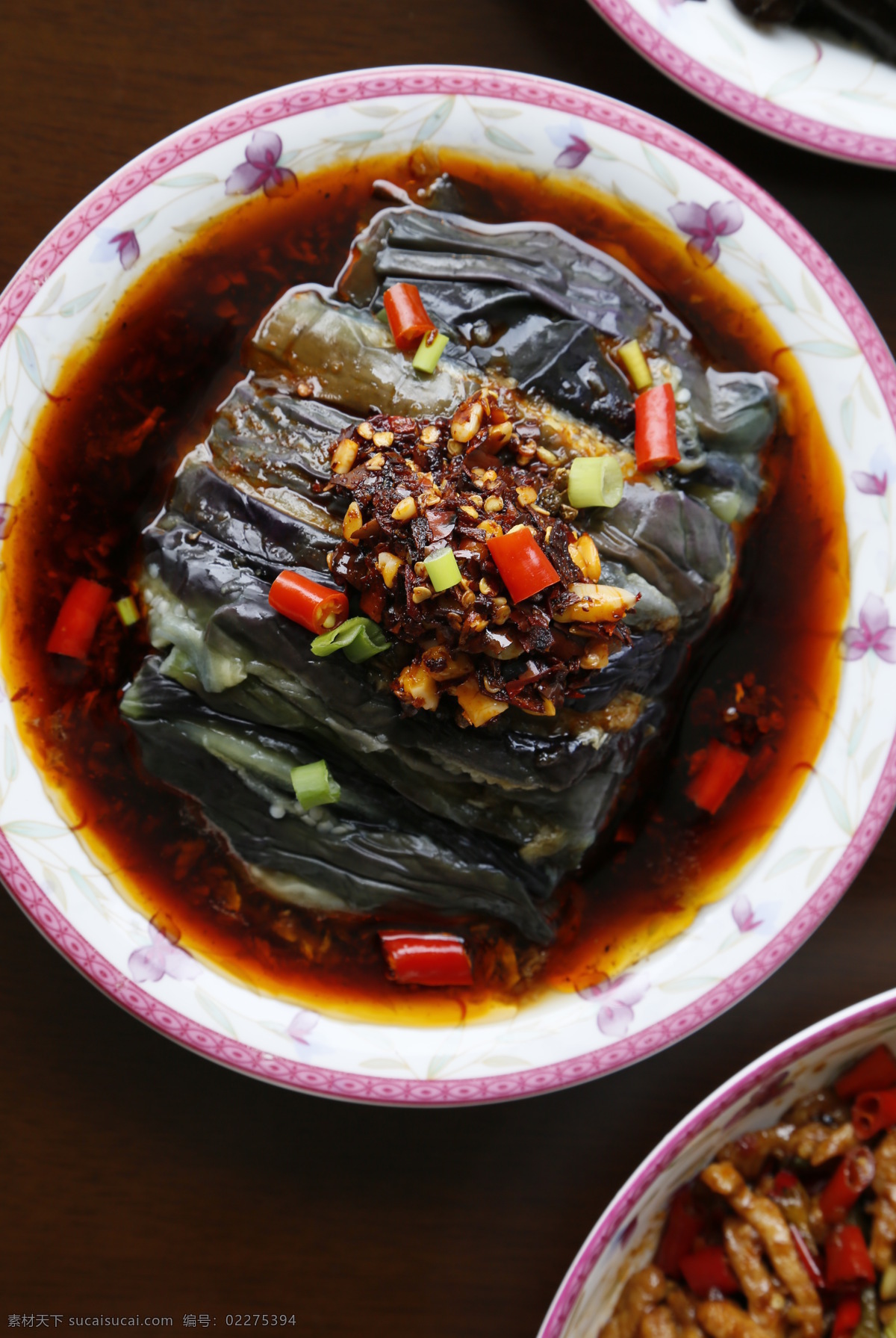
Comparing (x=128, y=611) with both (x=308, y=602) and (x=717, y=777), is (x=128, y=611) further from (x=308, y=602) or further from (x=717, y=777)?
(x=717, y=777)

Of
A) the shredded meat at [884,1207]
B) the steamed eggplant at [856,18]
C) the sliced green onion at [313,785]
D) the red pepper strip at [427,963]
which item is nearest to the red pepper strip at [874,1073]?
the shredded meat at [884,1207]

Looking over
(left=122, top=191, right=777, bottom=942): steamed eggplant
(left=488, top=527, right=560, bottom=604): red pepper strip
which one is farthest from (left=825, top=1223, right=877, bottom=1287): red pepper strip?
(left=488, top=527, right=560, bottom=604): red pepper strip

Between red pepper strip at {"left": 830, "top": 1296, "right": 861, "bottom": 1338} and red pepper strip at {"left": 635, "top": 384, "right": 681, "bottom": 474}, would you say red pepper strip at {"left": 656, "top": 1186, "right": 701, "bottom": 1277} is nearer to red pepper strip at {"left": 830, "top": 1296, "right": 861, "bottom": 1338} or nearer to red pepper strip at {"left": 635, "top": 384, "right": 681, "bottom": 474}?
red pepper strip at {"left": 830, "top": 1296, "right": 861, "bottom": 1338}

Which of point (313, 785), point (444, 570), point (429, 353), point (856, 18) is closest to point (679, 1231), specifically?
point (313, 785)

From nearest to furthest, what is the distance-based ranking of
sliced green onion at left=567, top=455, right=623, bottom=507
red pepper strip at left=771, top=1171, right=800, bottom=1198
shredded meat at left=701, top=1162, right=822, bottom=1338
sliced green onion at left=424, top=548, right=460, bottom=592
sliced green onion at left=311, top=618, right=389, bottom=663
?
1. sliced green onion at left=424, top=548, right=460, bottom=592
2. sliced green onion at left=311, top=618, right=389, bottom=663
3. sliced green onion at left=567, top=455, right=623, bottom=507
4. shredded meat at left=701, top=1162, right=822, bottom=1338
5. red pepper strip at left=771, top=1171, right=800, bottom=1198

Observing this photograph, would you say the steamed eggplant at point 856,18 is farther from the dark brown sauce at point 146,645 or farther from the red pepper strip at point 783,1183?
the red pepper strip at point 783,1183

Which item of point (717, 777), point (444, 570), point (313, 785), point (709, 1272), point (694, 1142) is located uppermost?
point (444, 570)
